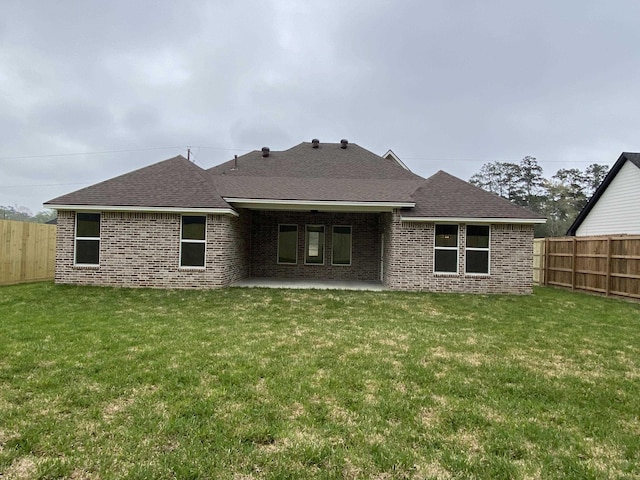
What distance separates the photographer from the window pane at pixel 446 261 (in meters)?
12.0

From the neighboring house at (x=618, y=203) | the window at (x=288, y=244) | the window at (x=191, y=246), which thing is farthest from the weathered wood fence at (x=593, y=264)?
the window at (x=191, y=246)

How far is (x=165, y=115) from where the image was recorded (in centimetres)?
3155

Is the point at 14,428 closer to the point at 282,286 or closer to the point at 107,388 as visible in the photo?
the point at 107,388

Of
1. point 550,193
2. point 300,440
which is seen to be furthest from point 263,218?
point 550,193

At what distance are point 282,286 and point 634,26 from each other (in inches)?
695

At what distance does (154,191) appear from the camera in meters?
11.7

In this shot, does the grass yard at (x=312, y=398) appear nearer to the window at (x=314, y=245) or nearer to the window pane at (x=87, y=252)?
the window pane at (x=87, y=252)

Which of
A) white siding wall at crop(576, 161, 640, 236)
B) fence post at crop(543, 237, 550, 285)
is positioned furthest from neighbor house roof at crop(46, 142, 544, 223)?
white siding wall at crop(576, 161, 640, 236)

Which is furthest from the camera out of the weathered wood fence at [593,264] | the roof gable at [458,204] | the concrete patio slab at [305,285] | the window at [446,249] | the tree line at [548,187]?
the tree line at [548,187]

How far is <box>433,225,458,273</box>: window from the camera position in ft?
39.3

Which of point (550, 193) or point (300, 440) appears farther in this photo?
point (550, 193)

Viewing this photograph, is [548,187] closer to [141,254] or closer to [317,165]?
[317,165]

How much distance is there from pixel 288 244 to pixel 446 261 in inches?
243

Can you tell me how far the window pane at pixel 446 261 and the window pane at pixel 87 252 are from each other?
10682mm
